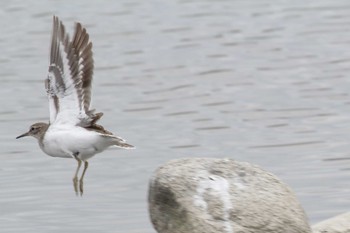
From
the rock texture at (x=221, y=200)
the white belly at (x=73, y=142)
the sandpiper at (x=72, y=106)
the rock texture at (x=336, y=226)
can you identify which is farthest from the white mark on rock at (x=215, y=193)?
the white belly at (x=73, y=142)

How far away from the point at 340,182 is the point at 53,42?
435 cm

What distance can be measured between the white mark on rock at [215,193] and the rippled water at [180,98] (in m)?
2.74

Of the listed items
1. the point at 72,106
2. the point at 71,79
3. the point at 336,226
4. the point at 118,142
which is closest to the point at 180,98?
the point at 71,79

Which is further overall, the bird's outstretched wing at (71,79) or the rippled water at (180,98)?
the rippled water at (180,98)

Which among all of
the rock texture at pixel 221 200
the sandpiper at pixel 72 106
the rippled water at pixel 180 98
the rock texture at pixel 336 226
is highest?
the sandpiper at pixel 72 106

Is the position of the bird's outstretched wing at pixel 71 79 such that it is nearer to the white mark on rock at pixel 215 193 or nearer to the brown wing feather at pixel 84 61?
the brown wing feather at pixel 84 61

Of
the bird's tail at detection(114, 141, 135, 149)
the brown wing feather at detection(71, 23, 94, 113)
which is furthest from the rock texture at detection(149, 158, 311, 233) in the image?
the brown wing feather at detection(71, 23, 94, 113)

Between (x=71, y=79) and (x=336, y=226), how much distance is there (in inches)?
127

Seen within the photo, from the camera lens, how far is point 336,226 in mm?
15211

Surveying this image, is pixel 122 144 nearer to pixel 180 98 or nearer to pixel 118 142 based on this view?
pixel 118 142

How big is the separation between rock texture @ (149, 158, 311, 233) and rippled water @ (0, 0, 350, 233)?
2.61 metres

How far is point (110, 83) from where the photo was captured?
25.0 metres

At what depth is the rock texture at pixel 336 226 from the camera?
595 inches

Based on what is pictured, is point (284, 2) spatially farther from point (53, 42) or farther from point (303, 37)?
point (53, 42)
